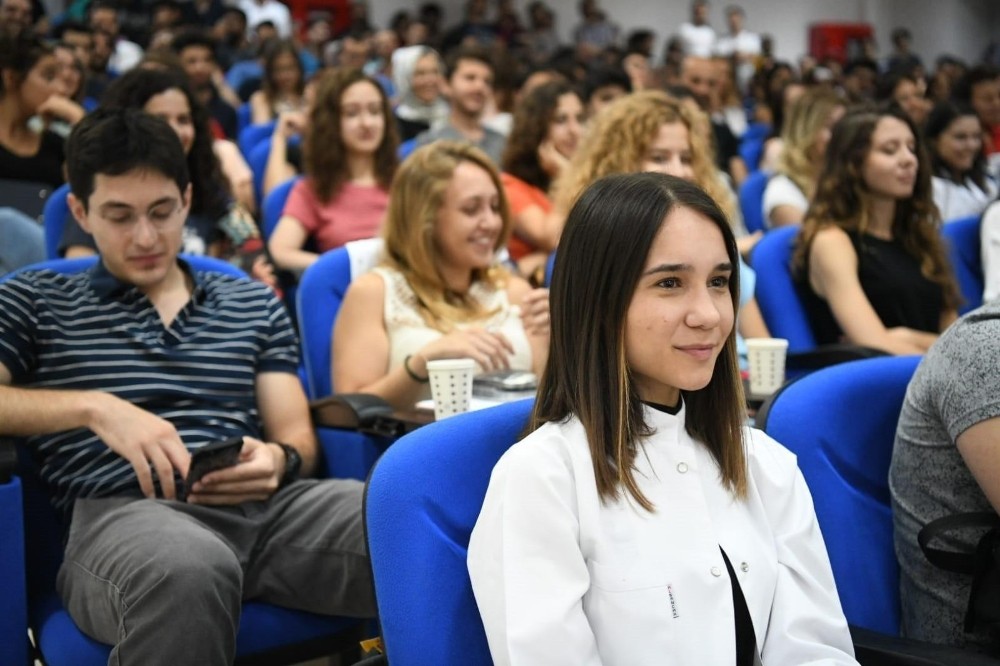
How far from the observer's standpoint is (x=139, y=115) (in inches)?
80.7

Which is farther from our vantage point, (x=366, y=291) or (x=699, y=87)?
(x=699, y=87)

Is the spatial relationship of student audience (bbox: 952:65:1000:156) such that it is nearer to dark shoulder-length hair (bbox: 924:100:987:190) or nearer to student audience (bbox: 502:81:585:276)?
dark shoulder-length hair (bbox: 924:100:987:190)

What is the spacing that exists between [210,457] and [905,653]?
1082 millimetres

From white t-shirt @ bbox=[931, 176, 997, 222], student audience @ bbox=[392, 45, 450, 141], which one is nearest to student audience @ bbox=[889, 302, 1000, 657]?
white t-shirt @ bbox=[931, 176, 997, 222]

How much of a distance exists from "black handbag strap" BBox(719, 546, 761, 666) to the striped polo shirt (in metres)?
1.05

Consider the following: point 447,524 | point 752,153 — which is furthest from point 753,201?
point 447,524

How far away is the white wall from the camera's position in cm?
1402

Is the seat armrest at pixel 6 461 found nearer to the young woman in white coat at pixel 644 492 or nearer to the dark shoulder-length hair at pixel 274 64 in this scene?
the young woman in white coat at pixel 644 492

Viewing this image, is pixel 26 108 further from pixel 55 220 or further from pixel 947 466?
pixel 947 466

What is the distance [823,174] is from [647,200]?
1871mm

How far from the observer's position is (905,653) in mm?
1311

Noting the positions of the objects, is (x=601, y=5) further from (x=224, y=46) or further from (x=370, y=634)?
(x=370, y=634)

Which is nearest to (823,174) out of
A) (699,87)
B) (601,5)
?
(699,87)

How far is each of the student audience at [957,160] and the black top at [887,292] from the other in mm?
1759
